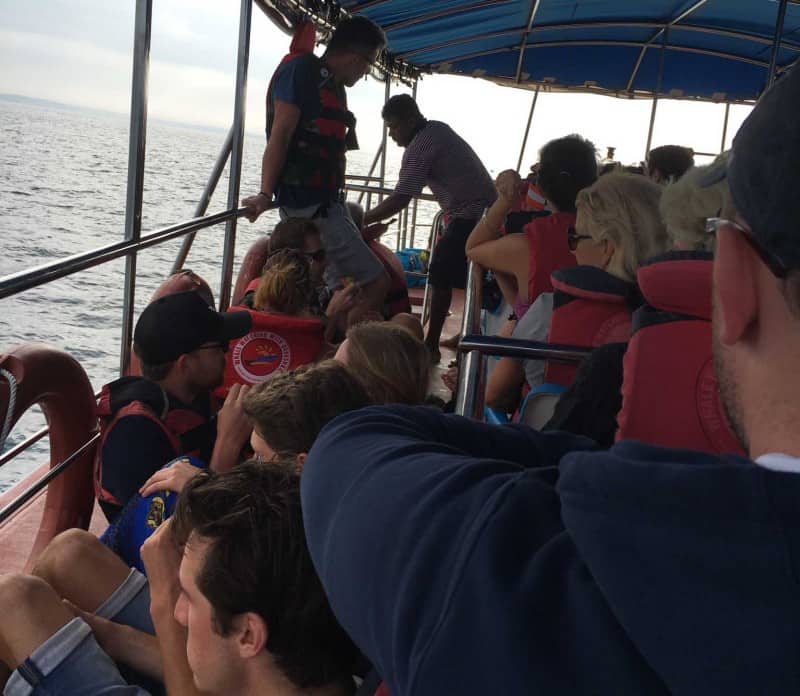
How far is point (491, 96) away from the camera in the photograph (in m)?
11.3

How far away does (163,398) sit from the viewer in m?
2.09

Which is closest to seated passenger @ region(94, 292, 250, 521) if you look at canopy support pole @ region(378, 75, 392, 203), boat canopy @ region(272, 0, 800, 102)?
boat canopy @ region(272, 0, 800, 102)

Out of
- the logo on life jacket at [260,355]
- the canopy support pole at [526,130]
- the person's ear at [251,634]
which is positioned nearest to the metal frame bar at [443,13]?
the logo on life jacket at [260,355]

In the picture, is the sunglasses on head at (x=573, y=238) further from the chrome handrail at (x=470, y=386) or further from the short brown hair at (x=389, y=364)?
the chrome handrail at (x=470, y=386)

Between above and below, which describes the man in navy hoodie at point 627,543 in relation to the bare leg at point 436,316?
above

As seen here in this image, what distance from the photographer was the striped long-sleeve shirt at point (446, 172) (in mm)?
4613

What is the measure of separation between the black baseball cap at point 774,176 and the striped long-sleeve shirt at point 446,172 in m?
4.17

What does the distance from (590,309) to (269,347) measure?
4.30ft

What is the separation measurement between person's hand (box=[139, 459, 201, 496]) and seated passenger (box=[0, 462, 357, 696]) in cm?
22

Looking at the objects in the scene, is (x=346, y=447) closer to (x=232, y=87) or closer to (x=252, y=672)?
(x=252, y=672)

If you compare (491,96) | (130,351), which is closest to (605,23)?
(491,96)

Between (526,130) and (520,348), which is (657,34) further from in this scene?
(520,348)

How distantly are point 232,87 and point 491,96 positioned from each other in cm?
796

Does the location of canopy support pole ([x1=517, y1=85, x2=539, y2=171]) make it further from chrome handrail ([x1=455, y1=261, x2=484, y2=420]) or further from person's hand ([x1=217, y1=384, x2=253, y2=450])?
chrome handrail ([x1=455, y1=261, x2=484, y2=420])
